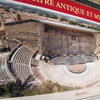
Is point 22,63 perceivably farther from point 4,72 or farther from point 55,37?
point 55,37

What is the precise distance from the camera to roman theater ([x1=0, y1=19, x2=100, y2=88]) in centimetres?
192

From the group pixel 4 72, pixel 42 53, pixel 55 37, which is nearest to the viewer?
pixel 4 72

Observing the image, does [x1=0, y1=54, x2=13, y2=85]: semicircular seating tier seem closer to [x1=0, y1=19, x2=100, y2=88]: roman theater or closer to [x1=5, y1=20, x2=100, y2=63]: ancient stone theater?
[x1=0, y1=19, x2=100, y2=88]: roman theater

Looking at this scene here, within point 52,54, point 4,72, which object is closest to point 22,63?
point 4,72

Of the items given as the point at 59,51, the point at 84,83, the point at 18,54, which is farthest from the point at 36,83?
the point at 84,83

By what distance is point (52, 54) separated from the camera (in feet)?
7.05

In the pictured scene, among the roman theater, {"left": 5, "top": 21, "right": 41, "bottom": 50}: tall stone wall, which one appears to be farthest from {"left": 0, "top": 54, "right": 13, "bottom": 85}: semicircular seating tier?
{"left": 5, "top": 21, "right": 41, "bottom": 50}: tall stone wall

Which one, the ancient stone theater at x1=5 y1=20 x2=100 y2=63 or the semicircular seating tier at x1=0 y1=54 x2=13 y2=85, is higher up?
the ancient stone theater at x1=5 y1=20 x2=100 y2=63

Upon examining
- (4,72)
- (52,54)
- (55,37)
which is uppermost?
(55,37)

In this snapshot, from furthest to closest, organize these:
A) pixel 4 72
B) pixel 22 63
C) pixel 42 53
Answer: pixel 42 53
pixel 22 63
pixel 4 72

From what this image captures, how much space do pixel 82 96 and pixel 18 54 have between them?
0.69 metres

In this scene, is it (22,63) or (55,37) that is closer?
(22,63)

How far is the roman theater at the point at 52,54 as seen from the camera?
192cm

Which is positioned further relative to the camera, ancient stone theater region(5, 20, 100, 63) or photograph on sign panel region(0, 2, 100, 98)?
ancient stone theater region(5, 20, 100, 63)
